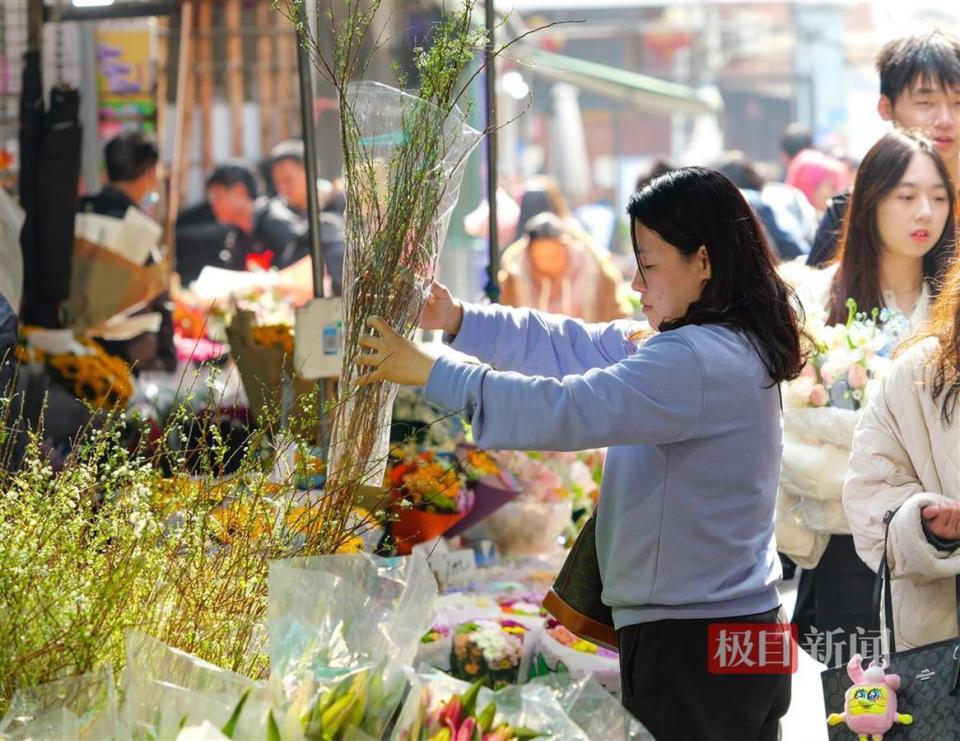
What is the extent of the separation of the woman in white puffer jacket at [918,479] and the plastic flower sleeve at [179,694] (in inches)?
50.3

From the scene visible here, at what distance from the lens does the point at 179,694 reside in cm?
180

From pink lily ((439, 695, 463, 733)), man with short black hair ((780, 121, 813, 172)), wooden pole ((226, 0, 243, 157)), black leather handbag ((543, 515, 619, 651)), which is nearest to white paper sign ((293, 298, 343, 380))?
black leather handbag ((543, 515, 619, 651))

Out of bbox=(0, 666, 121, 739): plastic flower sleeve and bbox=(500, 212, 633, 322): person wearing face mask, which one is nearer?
bbox=(0, 666, 121, 739): plastic flower sleeve

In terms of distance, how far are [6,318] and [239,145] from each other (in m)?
9.79

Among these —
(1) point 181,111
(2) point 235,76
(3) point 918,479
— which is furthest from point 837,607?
(2) point 235,76

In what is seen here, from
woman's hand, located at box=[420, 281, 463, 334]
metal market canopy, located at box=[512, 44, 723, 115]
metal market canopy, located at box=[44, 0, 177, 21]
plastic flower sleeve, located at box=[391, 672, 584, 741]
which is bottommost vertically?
plastic flower sleeve, located at box=[391, 672, 584, 741]

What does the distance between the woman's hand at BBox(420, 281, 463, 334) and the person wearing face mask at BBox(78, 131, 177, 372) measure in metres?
3.09

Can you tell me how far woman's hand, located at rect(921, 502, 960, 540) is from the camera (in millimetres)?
2512

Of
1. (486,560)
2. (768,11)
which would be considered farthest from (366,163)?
(768,11)

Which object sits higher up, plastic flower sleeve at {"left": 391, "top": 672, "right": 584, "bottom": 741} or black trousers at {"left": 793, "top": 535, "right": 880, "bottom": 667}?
plastic flower sleeve at {"left": 391, "top": 672, "right": 584, "bottom": 741}

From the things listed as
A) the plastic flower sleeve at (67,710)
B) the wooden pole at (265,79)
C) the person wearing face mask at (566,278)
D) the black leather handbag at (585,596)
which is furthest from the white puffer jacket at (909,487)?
the wooden pole at (265,79)

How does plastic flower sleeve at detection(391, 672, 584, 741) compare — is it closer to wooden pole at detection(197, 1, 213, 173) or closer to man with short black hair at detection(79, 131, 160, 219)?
man with short black hair at detection(79, 131, 160, 219)

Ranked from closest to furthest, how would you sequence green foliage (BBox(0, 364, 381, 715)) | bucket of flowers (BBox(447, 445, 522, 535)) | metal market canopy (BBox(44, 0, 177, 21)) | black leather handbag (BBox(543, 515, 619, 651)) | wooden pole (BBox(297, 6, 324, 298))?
green foliage (BBox(0, 364, 381, 715)), black leather handbag (BBox(543, 515, 619, 651)), wooden pole (BBox(297, 6, 324, 298)), bucket of flowers (BBox(447, 445, 522, 535)), metal market canopy (BBox(44, 0, 177, 21))

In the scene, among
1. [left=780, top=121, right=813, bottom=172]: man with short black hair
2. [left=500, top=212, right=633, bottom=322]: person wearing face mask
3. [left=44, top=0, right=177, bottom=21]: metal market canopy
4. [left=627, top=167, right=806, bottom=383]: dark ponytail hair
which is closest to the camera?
[left=627, top=167, right=806, bottom=383]: dark ponytail hair
